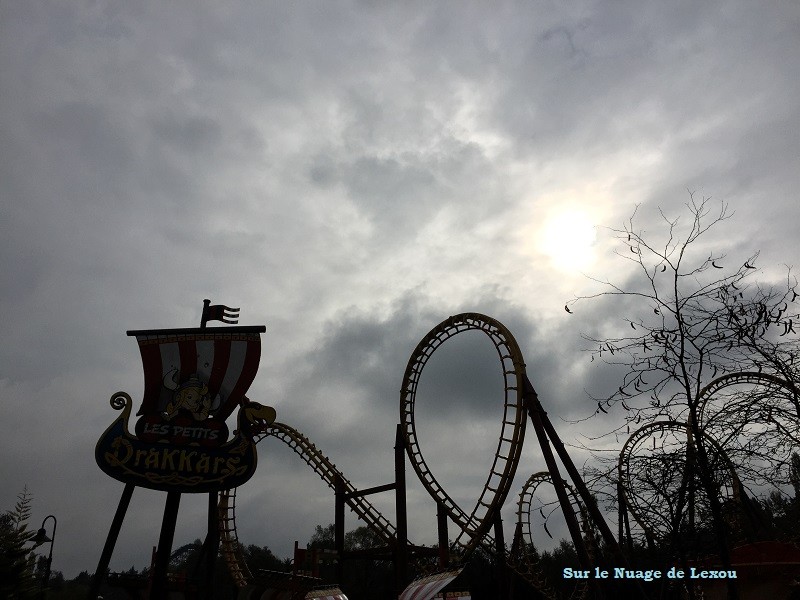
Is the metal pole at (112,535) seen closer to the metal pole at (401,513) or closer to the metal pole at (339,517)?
the metal pole at (401,513)

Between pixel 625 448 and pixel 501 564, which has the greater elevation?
pixel 625 448

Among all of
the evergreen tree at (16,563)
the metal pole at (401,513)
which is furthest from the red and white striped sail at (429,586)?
the metal pole at (401,513)

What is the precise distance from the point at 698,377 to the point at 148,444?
9289mm

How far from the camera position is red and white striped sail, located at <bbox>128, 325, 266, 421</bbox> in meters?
12.3

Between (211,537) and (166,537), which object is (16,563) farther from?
(211,537)

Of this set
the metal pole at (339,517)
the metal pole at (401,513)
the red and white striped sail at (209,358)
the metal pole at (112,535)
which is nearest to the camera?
the metal pole at (112,535)

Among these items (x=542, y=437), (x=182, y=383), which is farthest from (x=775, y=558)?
(x=182, y=383)

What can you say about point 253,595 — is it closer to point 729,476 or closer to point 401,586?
point 401,586

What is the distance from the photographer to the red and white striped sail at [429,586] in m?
7.71

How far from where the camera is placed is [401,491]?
55.6 feet

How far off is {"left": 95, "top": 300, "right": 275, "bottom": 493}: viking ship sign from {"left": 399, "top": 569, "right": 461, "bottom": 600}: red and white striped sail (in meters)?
4.56

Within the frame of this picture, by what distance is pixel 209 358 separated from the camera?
41.2 feet

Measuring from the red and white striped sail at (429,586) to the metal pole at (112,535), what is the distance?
543cm

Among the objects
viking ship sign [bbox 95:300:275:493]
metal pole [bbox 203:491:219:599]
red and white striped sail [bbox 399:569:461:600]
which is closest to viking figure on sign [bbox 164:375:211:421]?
viking ship sign [bbox 95:300:275:493]
